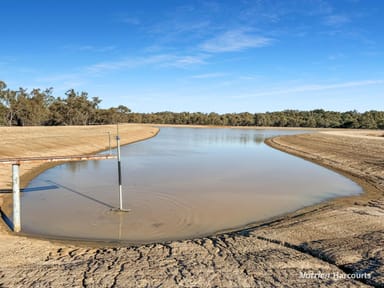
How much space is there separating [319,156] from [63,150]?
24220 millimetres

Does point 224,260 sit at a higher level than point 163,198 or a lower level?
higher

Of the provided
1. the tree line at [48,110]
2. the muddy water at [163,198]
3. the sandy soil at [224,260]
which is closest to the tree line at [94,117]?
the tree line at [48,110]

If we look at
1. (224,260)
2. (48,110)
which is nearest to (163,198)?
(224,260)

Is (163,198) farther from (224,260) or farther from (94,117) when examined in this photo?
(94,117)

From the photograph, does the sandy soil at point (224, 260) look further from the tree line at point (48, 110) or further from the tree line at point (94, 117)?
the tree line at point (48, 110)

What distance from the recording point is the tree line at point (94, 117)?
2375 inches

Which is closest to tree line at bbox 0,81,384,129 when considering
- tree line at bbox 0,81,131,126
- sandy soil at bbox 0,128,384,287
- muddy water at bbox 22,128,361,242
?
tree line at bbox 0,81,131,126

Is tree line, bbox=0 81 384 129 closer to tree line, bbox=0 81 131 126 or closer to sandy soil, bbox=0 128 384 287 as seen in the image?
tree line, bbox=0 81 131 126

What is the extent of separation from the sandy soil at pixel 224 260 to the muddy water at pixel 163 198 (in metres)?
1.35

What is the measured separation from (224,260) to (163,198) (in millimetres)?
6371

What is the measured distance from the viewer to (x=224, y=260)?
5668 mm

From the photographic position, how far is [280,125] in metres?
120

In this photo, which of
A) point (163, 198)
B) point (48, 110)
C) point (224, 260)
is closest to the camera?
point (224, 260)

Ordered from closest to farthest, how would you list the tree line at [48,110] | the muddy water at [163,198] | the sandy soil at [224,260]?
the sandy soil at [224,260] → the muddy water at [163,198] → the tree line at [48,110]
